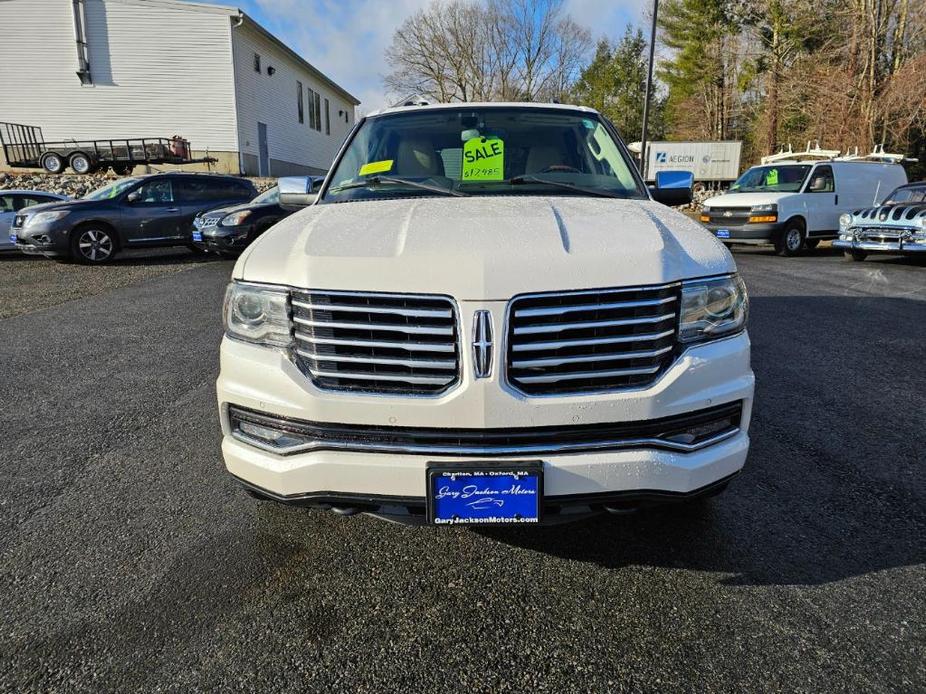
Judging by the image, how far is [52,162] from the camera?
2216cm

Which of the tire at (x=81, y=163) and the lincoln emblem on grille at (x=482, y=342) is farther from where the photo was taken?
the tire at (x=81, y=163)

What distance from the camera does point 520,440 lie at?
2.01m

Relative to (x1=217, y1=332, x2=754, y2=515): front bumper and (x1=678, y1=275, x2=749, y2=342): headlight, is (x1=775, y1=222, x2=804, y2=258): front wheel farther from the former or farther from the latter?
(x1=217, y1=332, x2=754, y2=515): front bumper

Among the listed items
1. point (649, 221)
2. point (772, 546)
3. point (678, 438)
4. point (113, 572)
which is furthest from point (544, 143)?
point (113, 572)

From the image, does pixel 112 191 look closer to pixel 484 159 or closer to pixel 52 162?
pixel 484 159

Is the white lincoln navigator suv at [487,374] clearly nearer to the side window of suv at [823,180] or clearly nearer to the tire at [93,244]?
the tire at [93,244]

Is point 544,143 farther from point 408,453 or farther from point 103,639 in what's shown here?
point 103,639

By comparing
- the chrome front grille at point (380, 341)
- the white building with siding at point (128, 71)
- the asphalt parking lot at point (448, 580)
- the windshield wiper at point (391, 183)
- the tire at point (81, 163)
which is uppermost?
the white building with siding at point (128, 71)

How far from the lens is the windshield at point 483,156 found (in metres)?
3.13

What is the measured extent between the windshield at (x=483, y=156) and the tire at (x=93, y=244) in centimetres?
994

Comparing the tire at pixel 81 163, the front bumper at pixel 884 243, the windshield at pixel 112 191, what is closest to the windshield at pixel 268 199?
the windshield at pixel 112 191

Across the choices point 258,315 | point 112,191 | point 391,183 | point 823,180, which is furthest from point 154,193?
point 823,180

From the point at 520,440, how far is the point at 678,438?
553mm

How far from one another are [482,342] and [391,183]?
1.53m
